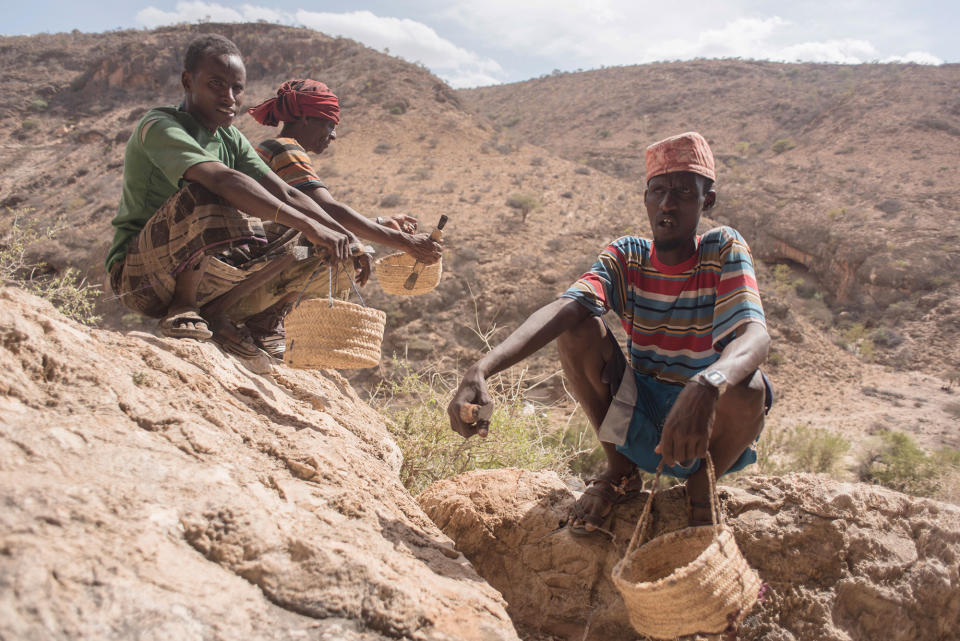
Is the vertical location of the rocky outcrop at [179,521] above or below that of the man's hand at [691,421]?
below

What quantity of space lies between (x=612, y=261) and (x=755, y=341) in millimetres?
634

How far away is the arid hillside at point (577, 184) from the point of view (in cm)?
971

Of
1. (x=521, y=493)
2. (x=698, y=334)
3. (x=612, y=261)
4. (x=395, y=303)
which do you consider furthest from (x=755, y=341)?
(x=395, y=303)

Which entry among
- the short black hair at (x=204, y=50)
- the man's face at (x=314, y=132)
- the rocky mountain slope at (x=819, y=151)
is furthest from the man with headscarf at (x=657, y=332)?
the rocky mountain slope at (x=819, y=151)

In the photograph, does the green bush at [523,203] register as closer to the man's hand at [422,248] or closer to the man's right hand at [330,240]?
the man's hand at [422,248]

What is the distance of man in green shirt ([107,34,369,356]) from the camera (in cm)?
244

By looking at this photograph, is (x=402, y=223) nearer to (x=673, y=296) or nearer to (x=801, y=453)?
(x=673, y=296)

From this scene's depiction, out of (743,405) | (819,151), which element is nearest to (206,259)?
(743,405)

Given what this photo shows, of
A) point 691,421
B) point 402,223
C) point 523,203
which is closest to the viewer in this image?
point 691,421

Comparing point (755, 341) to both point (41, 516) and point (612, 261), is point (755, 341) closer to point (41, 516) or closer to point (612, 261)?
point (612, 261)

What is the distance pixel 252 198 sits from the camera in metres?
2.41

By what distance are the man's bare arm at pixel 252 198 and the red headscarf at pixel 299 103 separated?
1.12 metres

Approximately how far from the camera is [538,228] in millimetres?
11969

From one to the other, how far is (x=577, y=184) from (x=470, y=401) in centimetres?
1409
